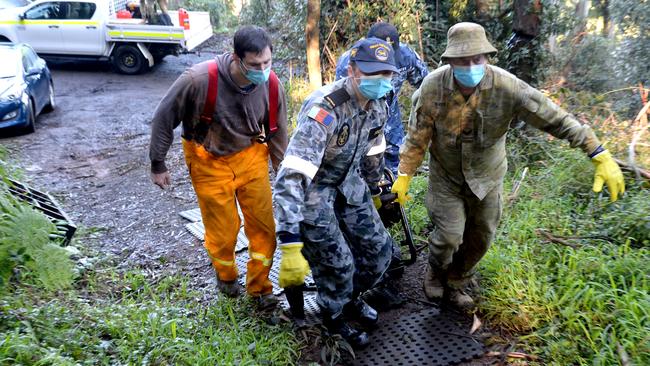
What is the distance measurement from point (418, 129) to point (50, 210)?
11.7 ft

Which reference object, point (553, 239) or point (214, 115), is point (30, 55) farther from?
point (553, 239)

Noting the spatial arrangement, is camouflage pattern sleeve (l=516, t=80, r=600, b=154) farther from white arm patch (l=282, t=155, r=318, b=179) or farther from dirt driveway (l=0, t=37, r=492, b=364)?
dirt driveway (l=0, t=37, r=492, b=364)

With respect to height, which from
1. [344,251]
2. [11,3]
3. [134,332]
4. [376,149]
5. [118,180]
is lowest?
[118,180]

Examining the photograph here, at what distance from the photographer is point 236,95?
3.54 m

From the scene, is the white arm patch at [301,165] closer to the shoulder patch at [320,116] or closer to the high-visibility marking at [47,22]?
the shoulder patch at [320,116]

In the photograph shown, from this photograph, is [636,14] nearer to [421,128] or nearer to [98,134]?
[421,128]

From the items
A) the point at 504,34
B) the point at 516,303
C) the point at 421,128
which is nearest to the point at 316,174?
the point at 421,128

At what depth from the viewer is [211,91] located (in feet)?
11.3

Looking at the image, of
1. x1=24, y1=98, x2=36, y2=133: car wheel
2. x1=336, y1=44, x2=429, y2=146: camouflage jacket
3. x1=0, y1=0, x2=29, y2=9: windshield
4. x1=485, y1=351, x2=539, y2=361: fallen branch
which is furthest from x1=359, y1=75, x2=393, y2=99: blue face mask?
x1=0, y1=0, x2=29, y2=9: windshield

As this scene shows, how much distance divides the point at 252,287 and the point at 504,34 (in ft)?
20.7

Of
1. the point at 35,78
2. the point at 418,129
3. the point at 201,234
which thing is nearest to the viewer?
the point at 418,129

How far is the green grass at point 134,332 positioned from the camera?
3023 mm

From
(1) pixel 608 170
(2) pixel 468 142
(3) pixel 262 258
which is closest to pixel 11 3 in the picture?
(3) pixel 262 258

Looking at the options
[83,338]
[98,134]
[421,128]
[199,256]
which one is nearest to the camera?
[83,338]
